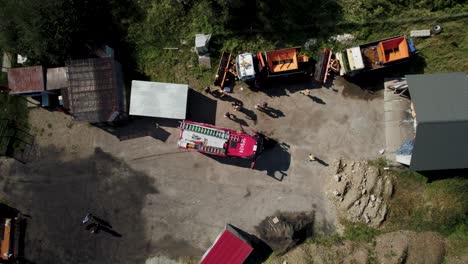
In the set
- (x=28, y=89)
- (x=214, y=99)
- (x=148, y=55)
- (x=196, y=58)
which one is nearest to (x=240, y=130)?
(x=214, y=99)

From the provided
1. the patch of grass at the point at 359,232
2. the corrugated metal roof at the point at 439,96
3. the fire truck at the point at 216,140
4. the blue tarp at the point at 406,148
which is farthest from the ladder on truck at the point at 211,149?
the corrugated metal roof at the point at 439,96

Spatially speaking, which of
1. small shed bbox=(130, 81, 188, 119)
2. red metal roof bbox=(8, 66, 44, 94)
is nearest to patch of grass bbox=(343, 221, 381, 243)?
small shed bbox=(130, 81, 188, 119)

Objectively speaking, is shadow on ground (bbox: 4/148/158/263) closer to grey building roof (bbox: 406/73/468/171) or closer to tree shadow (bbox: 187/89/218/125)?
tree shadow (bbox: 187/89/218/125)

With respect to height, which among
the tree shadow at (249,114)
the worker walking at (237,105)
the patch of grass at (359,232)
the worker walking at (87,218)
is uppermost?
the worker walking at (237,105)

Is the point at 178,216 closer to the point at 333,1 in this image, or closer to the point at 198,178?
the point at 198,178

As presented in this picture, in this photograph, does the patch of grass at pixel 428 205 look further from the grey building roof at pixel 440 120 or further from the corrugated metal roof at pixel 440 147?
the grey building roof at pixel 440 120

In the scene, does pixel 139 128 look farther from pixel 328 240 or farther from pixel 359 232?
pixel 359 232
